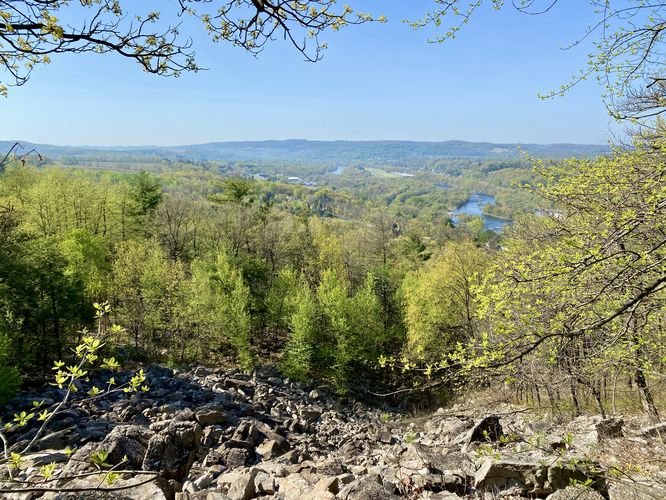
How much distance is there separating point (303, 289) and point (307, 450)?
12768 mm

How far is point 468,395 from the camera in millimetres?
18875

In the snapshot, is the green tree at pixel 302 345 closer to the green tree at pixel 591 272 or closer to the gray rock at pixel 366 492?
the gray rock at pixel 366 492

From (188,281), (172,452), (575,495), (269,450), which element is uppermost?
(575,495)

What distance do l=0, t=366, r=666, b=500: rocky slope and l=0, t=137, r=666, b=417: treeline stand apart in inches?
44.0

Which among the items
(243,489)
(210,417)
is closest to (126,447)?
(243,489)

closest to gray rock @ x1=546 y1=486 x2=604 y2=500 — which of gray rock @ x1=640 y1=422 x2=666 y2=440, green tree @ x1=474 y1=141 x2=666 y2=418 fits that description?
green tree @ x1=474 y1=141 x2=666 y2=418

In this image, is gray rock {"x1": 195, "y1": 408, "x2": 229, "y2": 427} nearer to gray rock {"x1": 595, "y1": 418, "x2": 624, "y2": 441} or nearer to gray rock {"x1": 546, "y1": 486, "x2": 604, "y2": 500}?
gray rock {"x1": 546, "y1": 486, "x2": 604, "y2": 500}

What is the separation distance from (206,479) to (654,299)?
28.3 feet

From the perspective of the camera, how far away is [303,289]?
24281 mm

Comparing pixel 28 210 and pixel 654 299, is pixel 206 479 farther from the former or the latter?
pixel 28 210

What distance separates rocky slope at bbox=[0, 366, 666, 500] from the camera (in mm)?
4965

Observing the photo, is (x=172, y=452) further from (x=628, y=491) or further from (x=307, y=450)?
(x=628, y=491)

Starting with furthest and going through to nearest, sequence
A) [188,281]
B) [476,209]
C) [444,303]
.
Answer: [476,209]
[188,281]
[444,303]

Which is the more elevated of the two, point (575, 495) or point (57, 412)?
point (57, 412)
